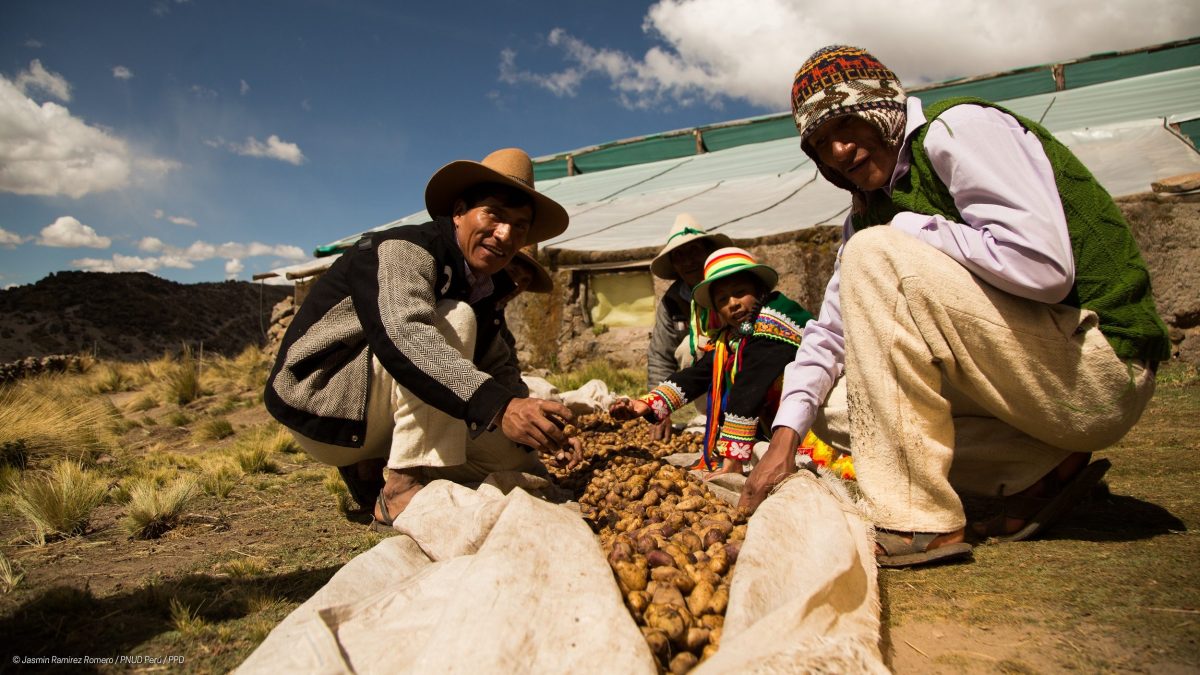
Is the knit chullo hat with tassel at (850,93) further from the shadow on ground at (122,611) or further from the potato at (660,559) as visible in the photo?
the shadow on ground at (122,611)

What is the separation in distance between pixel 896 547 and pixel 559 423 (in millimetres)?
901

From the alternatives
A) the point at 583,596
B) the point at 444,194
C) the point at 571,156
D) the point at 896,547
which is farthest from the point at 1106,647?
the point at 571,156

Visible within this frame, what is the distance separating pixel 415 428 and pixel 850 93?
167 centimetres

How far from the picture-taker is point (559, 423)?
177 centimetres

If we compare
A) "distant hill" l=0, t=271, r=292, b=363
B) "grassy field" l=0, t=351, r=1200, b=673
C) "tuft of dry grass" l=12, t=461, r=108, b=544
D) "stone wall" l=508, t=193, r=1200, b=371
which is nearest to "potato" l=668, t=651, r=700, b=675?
"grassy field" l=0, t=351, r=1200, b=673

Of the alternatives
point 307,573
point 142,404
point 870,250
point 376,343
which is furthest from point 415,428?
point 142,404

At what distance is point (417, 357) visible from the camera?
6.05ft

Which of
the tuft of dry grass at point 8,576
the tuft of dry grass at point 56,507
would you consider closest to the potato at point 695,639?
the tuft of dry grass at point 8,576

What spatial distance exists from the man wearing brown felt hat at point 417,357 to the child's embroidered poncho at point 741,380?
2.71ft

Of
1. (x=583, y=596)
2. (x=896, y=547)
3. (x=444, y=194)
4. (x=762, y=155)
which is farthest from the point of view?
(x=762, y=155)

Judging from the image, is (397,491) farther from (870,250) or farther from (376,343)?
(870,250)

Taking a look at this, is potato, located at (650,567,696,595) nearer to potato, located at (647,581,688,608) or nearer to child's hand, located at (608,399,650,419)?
potato, located at (647,581,688,608)

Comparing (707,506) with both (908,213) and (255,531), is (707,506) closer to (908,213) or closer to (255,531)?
(908,213)

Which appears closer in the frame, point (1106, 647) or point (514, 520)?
point (1106, 647)
